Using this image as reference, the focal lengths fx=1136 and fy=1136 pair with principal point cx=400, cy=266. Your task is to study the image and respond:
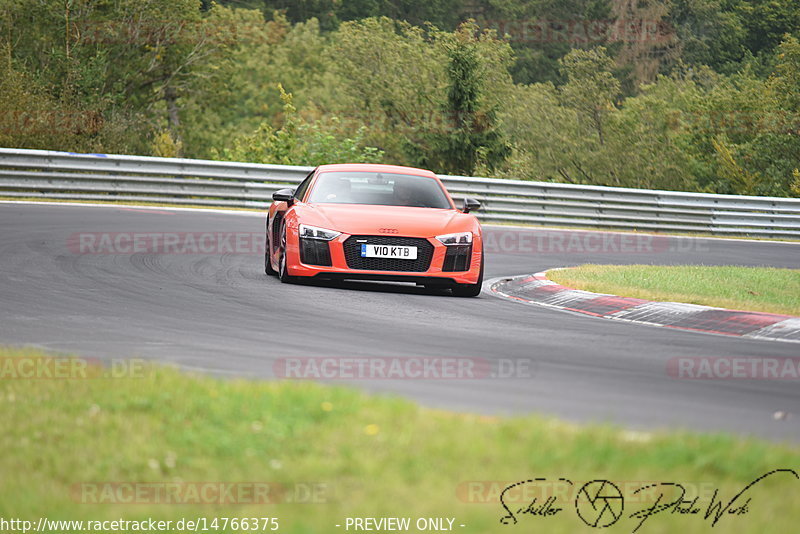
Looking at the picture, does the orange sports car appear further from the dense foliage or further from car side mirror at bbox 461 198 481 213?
the dense foliage

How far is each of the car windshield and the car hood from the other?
0.31 meters

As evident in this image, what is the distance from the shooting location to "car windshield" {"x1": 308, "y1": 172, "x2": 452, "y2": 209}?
12.9 metres

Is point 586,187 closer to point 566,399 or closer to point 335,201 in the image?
point 335,201

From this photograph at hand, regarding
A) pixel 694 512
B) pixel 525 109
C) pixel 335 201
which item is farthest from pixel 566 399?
pixel 525 109

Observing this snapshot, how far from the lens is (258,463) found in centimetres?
470

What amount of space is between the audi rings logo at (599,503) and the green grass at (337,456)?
0.05 meters

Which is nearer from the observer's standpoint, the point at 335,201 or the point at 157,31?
the point at 335,201

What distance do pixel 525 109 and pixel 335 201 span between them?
45144 mm

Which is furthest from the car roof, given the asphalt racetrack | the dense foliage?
the dense foliage

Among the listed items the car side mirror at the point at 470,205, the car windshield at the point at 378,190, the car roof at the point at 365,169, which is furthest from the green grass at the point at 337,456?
the car roof at the point at 365,169

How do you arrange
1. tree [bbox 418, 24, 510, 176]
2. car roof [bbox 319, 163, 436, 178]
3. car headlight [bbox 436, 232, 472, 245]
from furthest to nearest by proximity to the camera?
tree [bbox 418, 24, 510, 176], car roof [bbox 319, 163, 436, 178], car headlight [bbox 436, 232, 472, 245]

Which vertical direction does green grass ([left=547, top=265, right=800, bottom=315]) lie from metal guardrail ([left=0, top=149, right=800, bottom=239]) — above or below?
below

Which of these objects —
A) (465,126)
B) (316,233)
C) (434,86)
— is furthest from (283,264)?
(434,86)

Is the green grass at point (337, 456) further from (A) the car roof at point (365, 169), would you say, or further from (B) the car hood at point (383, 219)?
(A) the car roof at point (365, 169)
